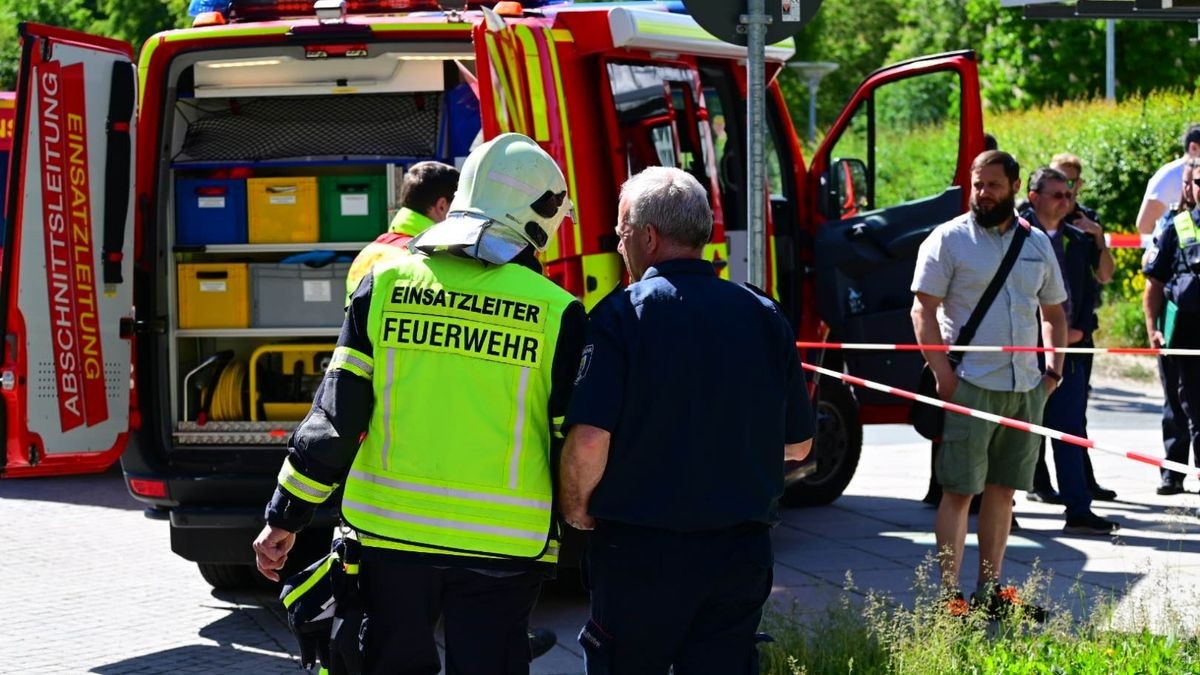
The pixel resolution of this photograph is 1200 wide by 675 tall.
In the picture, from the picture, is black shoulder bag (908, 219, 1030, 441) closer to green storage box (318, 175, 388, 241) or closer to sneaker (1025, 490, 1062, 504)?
green storage box (318, 175, 388, 241)

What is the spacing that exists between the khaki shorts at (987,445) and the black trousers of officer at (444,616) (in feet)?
9.79

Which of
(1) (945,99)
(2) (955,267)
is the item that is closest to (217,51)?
(2) (955,267)

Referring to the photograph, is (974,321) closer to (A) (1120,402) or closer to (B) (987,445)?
(B) (987,445)

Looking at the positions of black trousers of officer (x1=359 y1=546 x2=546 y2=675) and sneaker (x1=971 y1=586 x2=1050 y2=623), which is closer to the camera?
black trousers of officer (x1=359 y1=546 x2=546 y2=675)

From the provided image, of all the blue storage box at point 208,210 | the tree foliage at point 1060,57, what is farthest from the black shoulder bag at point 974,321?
the tree foliage at point 1060,57

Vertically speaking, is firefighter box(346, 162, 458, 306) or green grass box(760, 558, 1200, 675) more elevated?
firefighter box(346, 162, 458, 306)

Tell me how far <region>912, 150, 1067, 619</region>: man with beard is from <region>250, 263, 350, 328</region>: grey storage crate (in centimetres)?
259

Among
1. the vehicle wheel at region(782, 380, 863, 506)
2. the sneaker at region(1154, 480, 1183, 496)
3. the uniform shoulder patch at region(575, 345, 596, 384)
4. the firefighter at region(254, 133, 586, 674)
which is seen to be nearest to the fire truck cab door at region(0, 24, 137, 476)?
the firefighter at region(254, 133, 586, 674)

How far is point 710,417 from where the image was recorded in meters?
4.01

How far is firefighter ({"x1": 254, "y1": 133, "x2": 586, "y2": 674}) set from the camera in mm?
4004

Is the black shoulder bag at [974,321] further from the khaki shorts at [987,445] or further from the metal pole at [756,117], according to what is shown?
the metal pole at [756,117]

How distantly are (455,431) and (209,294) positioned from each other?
12.9 ft

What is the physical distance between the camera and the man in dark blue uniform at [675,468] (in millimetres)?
3984

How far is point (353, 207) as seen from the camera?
7.82m
